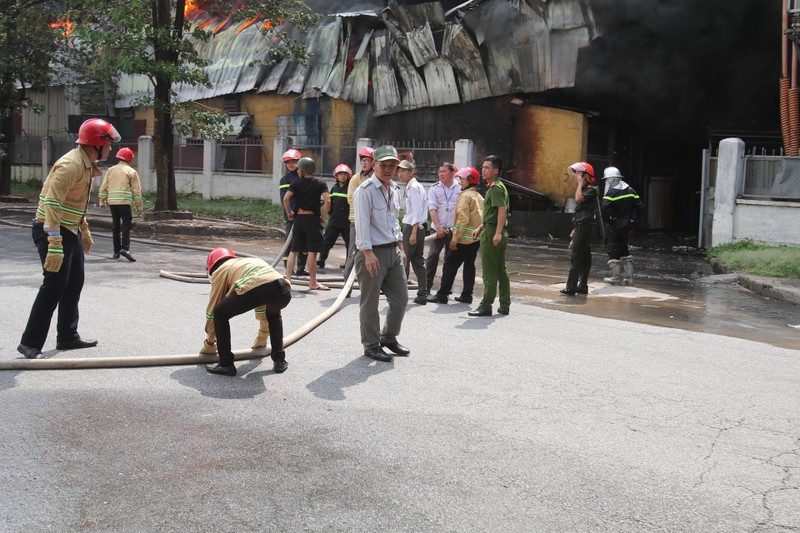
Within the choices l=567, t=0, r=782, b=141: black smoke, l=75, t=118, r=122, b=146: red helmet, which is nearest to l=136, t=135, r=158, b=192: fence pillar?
l=567, t=0, r=782, b=141: black smoke

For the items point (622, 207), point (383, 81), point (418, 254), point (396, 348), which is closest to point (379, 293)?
point (396, 348)

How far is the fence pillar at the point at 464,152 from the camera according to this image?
22.2 m

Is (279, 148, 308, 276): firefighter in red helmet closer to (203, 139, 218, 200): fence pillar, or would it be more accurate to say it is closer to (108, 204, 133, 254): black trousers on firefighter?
(108, 204, 133, 254): black trousers on firefighter

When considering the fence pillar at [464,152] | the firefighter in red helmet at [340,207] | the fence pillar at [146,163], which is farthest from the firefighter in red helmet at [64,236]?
the fence pillar at [146,163]

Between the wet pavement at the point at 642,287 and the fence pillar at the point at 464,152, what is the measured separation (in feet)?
10.5

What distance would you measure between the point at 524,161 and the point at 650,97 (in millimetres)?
3770

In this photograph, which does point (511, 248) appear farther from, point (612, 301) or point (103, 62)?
point (103, 62)

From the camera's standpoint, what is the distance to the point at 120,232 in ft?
45.4

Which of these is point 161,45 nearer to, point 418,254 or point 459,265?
point 418,254

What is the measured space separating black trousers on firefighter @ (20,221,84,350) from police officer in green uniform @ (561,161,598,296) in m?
6.85

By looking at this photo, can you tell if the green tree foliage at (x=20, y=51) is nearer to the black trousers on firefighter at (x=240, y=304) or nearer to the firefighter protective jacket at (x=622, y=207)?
the firefighter protective jacket at (x=622, y=207)

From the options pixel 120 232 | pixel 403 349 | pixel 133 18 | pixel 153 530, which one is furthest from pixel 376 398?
pixel 133 18

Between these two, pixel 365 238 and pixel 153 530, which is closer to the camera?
pixel 153 530

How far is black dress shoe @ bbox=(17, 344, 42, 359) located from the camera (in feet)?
20.7
